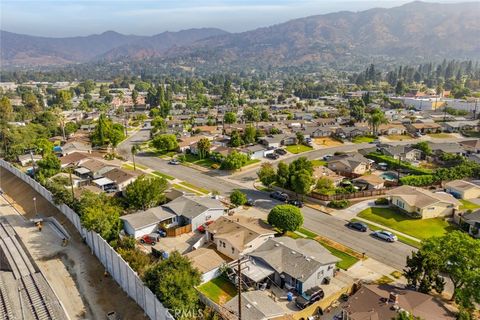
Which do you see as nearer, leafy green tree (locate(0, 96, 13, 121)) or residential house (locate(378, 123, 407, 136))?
residential house (locate(378, 123, 407, 136))

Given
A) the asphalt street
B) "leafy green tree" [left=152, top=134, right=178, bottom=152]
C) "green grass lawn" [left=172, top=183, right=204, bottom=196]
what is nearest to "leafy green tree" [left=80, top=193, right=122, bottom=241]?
"green grass lawn" [left=172, top=183, right=204, bottom=196]

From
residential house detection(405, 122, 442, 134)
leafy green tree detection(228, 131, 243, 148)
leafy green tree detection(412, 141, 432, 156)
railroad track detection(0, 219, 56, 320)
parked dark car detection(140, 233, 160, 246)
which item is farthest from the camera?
residential house detection(405, 122, 442, 134)

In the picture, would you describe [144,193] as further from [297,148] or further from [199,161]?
[297,148]

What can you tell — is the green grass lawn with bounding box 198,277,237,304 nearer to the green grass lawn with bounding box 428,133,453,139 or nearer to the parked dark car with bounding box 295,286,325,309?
the parked dark car with bounding box 295,286,325,309

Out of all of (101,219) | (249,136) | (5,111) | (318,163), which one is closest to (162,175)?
(249,136)

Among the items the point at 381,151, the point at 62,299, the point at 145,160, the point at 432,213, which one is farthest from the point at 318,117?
the point at 62,299

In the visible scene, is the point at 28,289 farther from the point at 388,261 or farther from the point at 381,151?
the point at 381,151
